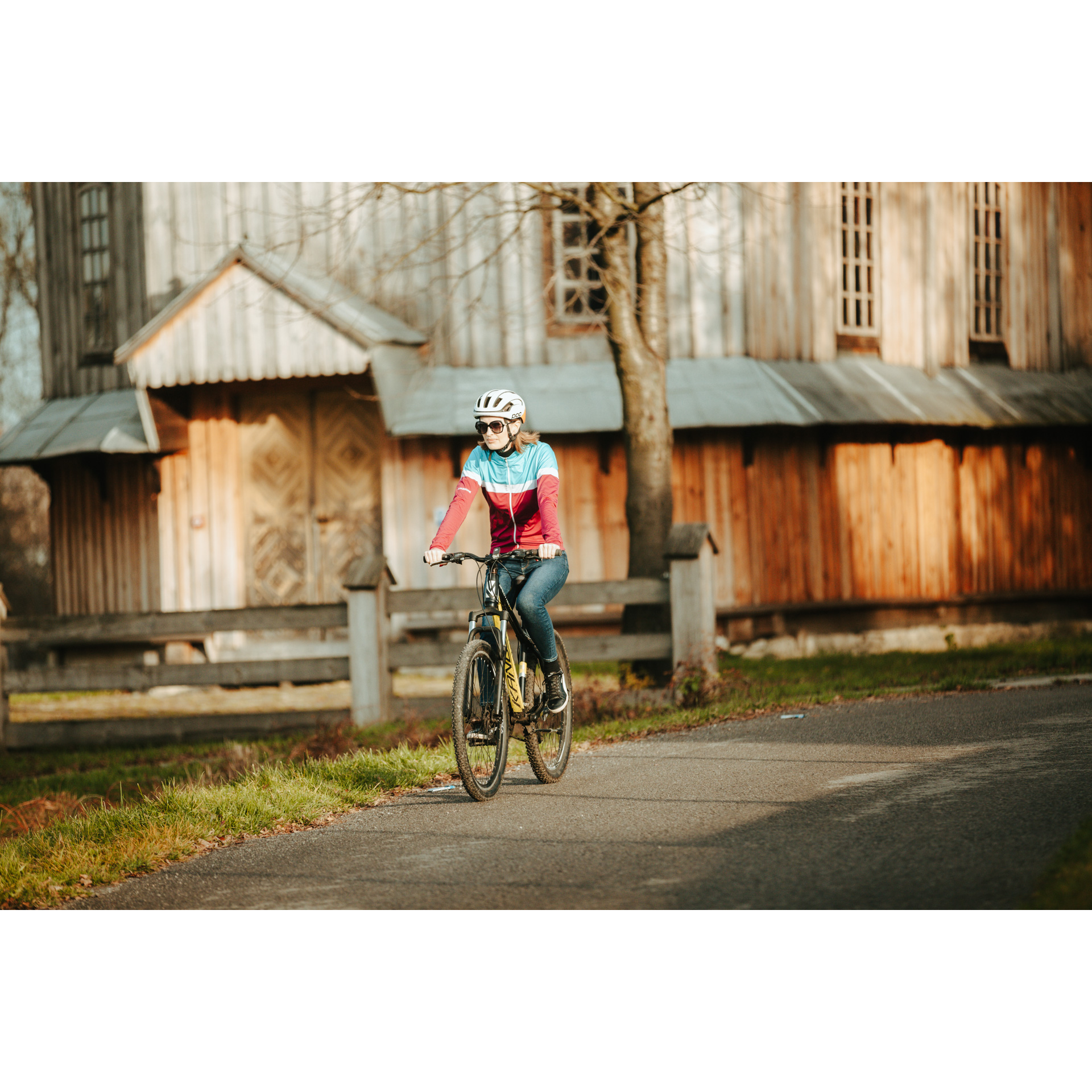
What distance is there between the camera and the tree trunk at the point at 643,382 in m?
10.1

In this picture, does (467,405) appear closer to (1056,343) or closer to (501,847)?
(1056,343)

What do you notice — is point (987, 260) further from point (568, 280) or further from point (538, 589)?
point (538, 589)

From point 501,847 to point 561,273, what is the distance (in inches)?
393

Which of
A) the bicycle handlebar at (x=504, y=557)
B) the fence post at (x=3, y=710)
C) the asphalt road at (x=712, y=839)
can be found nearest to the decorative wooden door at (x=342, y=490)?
the fence post at (x=3, y=710)

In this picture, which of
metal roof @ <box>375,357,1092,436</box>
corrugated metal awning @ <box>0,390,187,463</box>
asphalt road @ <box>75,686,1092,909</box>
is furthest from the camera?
corrugated metal awning @ <box>0,390,187,463</box>

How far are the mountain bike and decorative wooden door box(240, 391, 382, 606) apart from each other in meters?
8.79

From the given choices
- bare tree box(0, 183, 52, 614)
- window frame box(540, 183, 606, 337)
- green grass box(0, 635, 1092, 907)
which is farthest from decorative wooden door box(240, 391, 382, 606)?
bare tree box(0, 183, 52, 614)

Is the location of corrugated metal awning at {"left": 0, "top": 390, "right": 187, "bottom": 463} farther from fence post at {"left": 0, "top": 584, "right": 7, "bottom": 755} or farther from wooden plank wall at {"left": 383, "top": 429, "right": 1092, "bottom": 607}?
fence post at {"left": 0, "top": 584, "right": 7, "bottom": 755}

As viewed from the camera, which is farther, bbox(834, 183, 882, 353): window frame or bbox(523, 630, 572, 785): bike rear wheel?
bbox(834, 183, 882, 353): window frame

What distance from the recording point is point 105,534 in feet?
51.0

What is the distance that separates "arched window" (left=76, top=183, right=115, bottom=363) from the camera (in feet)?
51.1

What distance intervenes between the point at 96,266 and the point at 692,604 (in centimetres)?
1013

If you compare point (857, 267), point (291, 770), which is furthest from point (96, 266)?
point (291, 770)

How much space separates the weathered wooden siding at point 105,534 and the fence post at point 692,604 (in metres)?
8.07
